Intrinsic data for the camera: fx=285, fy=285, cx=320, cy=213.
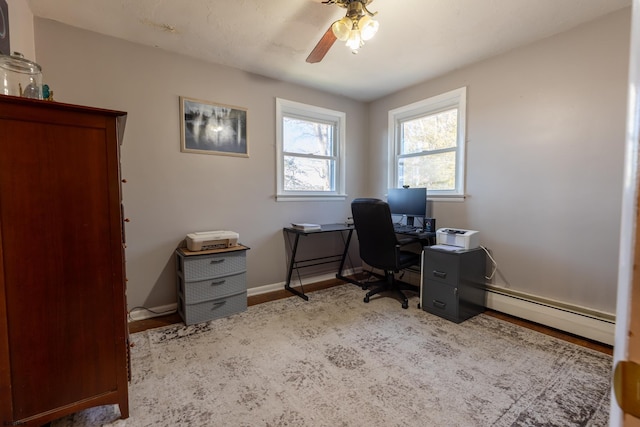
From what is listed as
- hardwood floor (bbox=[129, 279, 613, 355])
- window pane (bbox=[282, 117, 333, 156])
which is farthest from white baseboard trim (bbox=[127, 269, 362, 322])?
window pane (bbox=[282, 117, 333, 156])

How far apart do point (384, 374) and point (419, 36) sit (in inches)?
101

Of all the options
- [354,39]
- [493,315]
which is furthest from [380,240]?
[354,39]

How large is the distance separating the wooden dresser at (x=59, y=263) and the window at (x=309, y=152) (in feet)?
6.80

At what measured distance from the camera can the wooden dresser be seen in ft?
3.81

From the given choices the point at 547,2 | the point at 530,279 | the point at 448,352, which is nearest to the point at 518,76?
the point at 547,2

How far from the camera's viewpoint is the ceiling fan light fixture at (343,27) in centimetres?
175

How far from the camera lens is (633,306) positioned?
1.23 feet

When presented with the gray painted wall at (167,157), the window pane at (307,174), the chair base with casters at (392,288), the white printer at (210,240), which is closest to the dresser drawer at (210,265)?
the white printer at (210,240)

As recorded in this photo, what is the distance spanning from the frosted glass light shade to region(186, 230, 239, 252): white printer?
195cm

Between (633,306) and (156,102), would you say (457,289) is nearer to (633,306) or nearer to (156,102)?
(633,306)

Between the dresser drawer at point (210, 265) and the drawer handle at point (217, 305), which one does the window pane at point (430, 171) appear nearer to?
the dresser drawer at point (210, 265)

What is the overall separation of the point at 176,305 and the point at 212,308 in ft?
1.52

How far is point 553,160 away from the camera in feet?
7.79

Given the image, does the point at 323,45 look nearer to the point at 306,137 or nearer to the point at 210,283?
the point at 306,137
